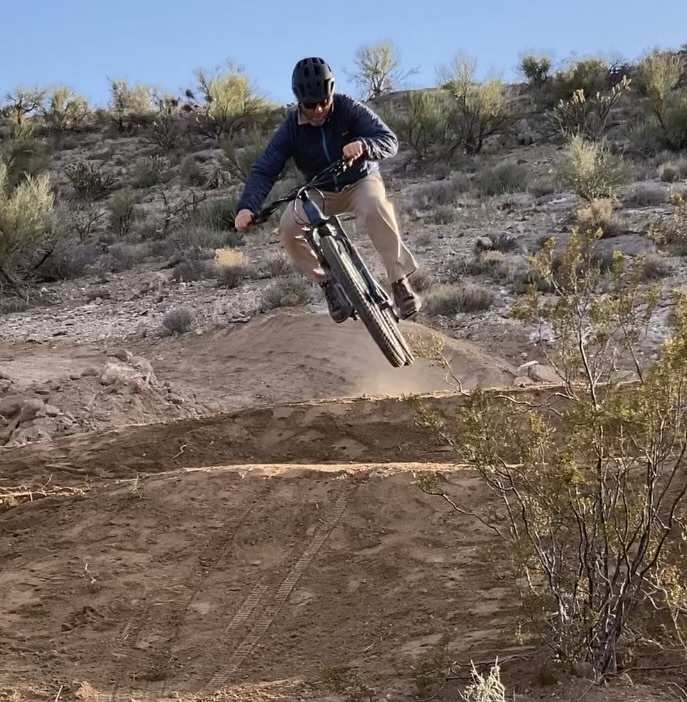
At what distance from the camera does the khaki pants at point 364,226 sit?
236 inches

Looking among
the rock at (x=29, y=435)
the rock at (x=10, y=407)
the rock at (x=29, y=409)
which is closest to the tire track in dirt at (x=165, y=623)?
the rock at (x=29, y=435)

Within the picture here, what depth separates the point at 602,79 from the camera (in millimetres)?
26453

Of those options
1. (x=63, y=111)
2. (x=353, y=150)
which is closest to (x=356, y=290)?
(x=353, y=150)

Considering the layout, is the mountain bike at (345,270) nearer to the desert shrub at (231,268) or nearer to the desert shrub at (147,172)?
the desert shrub at (231,268)

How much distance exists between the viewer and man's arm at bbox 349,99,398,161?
5660 mm

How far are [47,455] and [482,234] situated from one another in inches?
407

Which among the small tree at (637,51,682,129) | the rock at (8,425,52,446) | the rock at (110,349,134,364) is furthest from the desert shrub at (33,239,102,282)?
the small tree at (637,51,682,129)

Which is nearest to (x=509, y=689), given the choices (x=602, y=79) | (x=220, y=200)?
(x=220, y=200)

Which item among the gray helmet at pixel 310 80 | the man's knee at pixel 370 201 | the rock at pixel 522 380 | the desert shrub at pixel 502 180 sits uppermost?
the gray helmet at pixel 310 80

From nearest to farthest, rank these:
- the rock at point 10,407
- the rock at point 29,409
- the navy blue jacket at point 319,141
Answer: the navy blue jacket at point 319,141
the rock at point 29,409
the rock at point 10,407

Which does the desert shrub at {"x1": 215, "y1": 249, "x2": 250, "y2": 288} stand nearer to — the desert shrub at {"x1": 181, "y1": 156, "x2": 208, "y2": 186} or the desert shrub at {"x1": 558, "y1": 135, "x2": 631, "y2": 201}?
the desert shrub at {"x1": 558, "y1": 135, "x2": 631, "y2": 201}

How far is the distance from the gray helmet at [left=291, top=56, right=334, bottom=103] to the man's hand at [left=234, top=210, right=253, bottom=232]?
81 centimetres

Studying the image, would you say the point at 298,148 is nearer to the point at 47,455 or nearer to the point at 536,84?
the point at 47,455

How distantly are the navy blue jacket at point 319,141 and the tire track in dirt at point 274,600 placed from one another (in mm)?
2082
